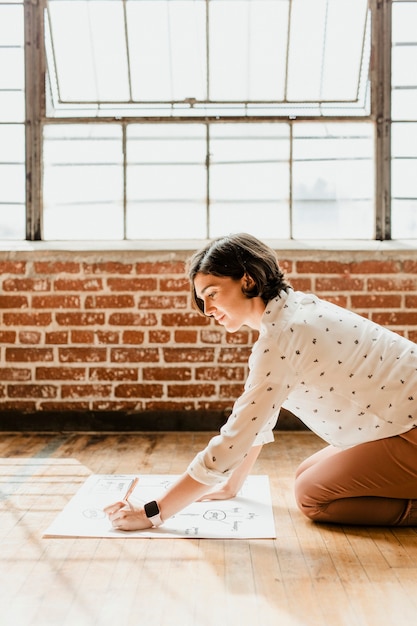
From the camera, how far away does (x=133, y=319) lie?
142 inches

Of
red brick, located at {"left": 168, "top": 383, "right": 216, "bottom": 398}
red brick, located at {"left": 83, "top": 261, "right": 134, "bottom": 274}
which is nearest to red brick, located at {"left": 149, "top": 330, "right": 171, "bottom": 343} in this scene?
red brick, located at {"left": 168, "top": 383, "right": 216, "bottom": 398}

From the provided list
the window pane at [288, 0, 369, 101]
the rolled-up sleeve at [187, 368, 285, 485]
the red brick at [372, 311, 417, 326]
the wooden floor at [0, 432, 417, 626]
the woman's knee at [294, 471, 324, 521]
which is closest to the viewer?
the wooden floor at [0, 432, 417, 626]

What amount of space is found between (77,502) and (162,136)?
2.25m

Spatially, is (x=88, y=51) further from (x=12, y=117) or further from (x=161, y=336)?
(x=161, y=336)

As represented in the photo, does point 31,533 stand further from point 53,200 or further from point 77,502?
point 53,200

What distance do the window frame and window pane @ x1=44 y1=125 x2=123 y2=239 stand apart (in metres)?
0.05

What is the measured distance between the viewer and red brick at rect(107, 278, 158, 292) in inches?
142

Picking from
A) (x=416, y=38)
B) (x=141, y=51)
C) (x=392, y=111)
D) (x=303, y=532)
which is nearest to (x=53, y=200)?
(x=141, y=51)

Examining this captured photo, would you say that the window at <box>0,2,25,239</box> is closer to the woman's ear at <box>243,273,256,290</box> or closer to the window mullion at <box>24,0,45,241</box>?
the window mullion at <box>24,0,45,241</box>

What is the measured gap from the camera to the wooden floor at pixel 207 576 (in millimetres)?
1488

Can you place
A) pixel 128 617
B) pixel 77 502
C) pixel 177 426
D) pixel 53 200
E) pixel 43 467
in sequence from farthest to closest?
1. pixel 53 200
2. pixel 177 426
3. pixel 43 467
4. pixel 77 502
5. pixel 128 617

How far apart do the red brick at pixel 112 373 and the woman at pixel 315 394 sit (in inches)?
63.2

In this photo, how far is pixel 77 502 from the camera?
2305 mm

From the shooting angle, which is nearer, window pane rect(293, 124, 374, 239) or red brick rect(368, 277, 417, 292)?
red brick rect(368, 277, 417, 292)
